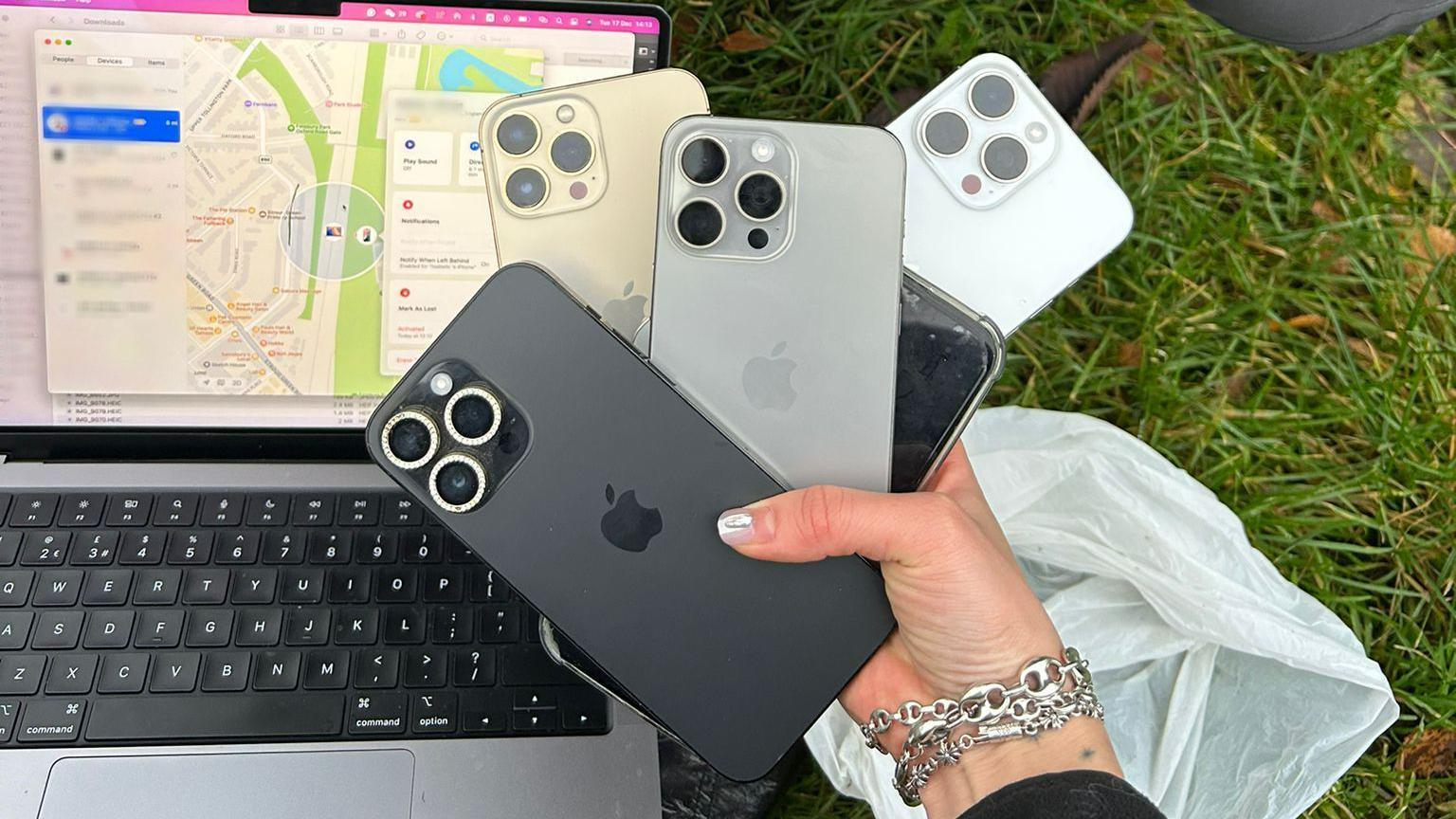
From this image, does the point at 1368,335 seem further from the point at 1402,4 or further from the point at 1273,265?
the point at 1402,4

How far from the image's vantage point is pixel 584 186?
2.22 ft

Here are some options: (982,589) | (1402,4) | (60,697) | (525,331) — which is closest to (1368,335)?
(1402,4)

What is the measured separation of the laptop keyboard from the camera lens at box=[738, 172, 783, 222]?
1.09 feet

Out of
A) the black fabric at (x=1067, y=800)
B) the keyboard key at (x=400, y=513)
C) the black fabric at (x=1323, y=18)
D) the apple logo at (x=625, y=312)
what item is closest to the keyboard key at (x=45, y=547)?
the keyboard key at (x=400, y=513)

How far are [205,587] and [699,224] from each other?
444 mm

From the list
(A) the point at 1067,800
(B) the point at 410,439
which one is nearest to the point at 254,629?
(B) the point at 410,439

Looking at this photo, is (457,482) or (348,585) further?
(348,585)

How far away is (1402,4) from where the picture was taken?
0.69m

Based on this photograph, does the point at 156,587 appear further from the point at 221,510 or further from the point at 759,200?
the point at 759,200

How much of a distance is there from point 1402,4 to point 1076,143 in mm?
231

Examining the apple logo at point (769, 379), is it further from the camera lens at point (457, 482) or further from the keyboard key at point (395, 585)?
the keyboard key at point (395, 585)

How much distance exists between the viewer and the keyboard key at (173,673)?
69 centimetres

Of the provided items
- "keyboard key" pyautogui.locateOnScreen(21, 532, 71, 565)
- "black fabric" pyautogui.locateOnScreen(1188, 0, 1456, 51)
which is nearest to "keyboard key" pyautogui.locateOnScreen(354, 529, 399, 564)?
"keyboard key" pyautogui.locateOnScreen(21, 532, 71, 565)

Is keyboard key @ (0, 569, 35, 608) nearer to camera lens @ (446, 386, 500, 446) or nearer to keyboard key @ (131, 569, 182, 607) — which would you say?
keyboard key @ (131, 569, 182, 607)
